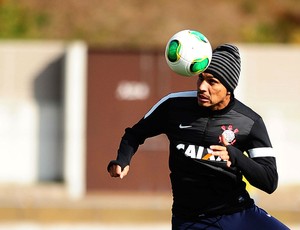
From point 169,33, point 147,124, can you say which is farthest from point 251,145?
point 169,33

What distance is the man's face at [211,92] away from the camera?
7531 millimetres

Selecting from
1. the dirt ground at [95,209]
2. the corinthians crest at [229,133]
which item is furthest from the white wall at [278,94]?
the corinthians crest at [229,133]

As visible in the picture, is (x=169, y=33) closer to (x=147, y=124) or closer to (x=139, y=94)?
(x=139, y=94)

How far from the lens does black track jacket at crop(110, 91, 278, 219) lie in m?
7.61

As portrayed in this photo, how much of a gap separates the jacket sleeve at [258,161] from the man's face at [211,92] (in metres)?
0.30

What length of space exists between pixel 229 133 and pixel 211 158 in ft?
0.72

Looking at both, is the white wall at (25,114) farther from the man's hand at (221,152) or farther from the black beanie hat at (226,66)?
the man's hand at (221,152)

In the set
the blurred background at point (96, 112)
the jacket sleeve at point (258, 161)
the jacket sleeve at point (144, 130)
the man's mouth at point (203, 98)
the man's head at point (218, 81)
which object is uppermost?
the blurred background at point (96, 112)

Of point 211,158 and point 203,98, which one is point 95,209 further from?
point 203,98

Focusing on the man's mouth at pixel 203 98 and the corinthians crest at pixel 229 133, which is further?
the corinthians crest at pixel 229 133

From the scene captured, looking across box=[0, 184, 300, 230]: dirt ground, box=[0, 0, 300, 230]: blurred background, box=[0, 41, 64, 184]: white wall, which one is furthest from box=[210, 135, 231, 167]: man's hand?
box=[0, 41, 64, 184]: white wall

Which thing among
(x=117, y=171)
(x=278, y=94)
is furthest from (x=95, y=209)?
(x=117, y=171)

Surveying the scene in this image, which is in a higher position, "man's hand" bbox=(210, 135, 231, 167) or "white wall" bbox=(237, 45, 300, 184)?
"white wall" bbox=(237, 45, 300, 184)

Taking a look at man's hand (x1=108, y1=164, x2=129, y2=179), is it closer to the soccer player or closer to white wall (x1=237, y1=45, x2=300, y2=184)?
the soccer player
